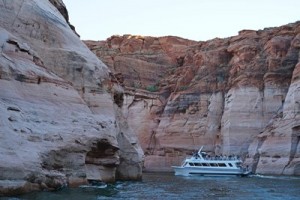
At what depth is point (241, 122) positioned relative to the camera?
2584 inches

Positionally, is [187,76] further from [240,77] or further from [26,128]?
[26,128]

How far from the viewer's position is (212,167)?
184 feet

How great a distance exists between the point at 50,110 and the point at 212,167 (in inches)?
1221

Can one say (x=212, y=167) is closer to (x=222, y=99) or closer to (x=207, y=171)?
(x=207, y=171)

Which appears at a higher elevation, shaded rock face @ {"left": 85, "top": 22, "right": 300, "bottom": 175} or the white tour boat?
shaded rock face @ {"left": 85, "top": 22, "right": 300, "bottom": 175}

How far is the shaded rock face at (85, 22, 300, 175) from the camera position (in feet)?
191

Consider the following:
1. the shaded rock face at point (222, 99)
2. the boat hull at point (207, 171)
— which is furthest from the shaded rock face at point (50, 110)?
the shaded rock face at point (222, 99)

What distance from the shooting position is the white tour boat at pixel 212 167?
180 feet

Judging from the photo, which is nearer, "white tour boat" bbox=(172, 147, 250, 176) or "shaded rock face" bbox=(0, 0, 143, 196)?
"shaded rock face" bbox=(0, 0, 143, 196)

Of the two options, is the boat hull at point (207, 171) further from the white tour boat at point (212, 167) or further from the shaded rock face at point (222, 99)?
the shaded rock face at point (222, 99)

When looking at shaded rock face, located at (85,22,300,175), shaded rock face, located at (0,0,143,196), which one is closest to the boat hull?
shaded rock face, located at (85,22,300,175)

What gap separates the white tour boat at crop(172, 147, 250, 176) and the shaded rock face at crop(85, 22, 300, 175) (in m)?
3.46

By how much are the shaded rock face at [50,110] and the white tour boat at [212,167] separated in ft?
54.4

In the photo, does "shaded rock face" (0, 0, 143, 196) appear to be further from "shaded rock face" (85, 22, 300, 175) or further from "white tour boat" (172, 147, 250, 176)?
"shaded rock face" (85, 22, 300, 175)
